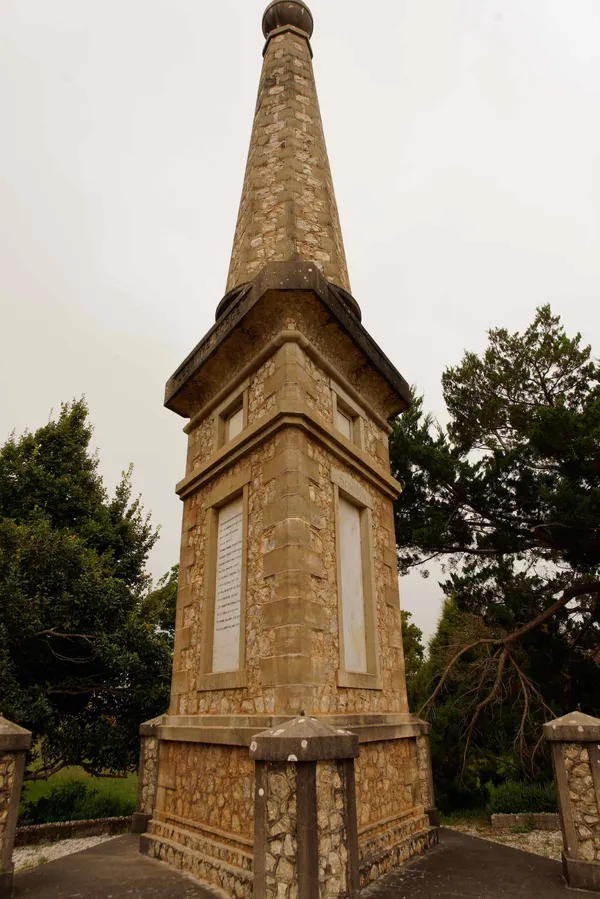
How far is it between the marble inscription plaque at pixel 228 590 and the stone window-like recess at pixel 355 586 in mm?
1124

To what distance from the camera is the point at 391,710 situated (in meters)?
6.50

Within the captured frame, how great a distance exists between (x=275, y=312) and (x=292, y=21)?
25.6 feet

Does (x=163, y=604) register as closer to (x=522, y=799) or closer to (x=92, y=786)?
(x=92, y=786)

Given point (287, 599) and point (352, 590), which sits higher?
point (352, 590)

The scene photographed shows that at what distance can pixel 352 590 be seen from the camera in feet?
20.6

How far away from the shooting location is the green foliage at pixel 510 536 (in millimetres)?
10852

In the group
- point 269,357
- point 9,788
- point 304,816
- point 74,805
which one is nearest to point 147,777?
point 9,788

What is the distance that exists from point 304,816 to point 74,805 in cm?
1004

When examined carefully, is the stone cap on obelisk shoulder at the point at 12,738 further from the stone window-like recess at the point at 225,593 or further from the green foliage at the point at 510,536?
the green foliage at the point at 510,536

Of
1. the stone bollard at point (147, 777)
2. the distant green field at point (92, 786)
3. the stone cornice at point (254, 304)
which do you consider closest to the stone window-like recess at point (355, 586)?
the stone cornice at point (254, 304)

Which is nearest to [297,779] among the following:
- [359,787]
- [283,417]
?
[359,787]

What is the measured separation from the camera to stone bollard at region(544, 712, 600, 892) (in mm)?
4975

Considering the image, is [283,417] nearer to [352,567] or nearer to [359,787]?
[352,567]

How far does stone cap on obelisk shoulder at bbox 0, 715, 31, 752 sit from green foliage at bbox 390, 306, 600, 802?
8691mm
